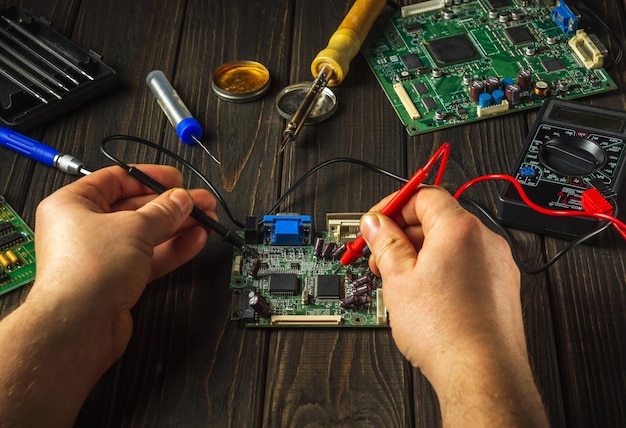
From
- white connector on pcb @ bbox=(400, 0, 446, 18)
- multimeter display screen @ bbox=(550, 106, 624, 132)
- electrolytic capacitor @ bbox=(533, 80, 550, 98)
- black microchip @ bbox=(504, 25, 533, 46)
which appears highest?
white connector on pcb @ bbox=(400, 0, 446, 18)

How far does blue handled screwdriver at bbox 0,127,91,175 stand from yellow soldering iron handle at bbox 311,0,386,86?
0.62m

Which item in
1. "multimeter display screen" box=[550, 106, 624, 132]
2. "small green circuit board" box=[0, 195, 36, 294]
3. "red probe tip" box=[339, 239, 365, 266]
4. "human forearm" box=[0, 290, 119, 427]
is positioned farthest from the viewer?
"multimeter display screen" box=[550, 106, 624, 132]

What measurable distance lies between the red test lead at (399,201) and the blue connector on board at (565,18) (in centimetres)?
Answer: 75

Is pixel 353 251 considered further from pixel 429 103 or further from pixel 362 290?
pixel 429 103

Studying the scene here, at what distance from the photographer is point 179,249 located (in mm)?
1485

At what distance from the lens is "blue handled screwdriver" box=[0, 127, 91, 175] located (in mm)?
1682

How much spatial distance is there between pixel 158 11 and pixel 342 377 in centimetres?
125

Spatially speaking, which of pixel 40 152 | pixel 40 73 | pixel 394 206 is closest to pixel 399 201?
pixel 394 206

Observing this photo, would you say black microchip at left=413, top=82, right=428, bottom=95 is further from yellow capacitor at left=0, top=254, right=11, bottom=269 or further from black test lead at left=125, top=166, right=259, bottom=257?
yellow capacitor at left=0, top=254, right=11, bottom=269

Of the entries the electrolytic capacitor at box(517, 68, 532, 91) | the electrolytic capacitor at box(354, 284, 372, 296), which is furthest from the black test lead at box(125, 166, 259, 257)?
the electrolytic capacitor at box(517, 68, 532, 91)

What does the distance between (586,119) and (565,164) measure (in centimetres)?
13

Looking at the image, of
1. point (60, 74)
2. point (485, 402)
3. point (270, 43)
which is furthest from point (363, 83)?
point (485, 402)

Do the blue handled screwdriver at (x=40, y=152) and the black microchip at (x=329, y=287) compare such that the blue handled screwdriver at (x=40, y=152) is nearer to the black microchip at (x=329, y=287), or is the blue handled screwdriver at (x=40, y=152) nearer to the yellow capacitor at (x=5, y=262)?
the yellow capacitor at (x=5, y=262)

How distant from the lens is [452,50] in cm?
187
